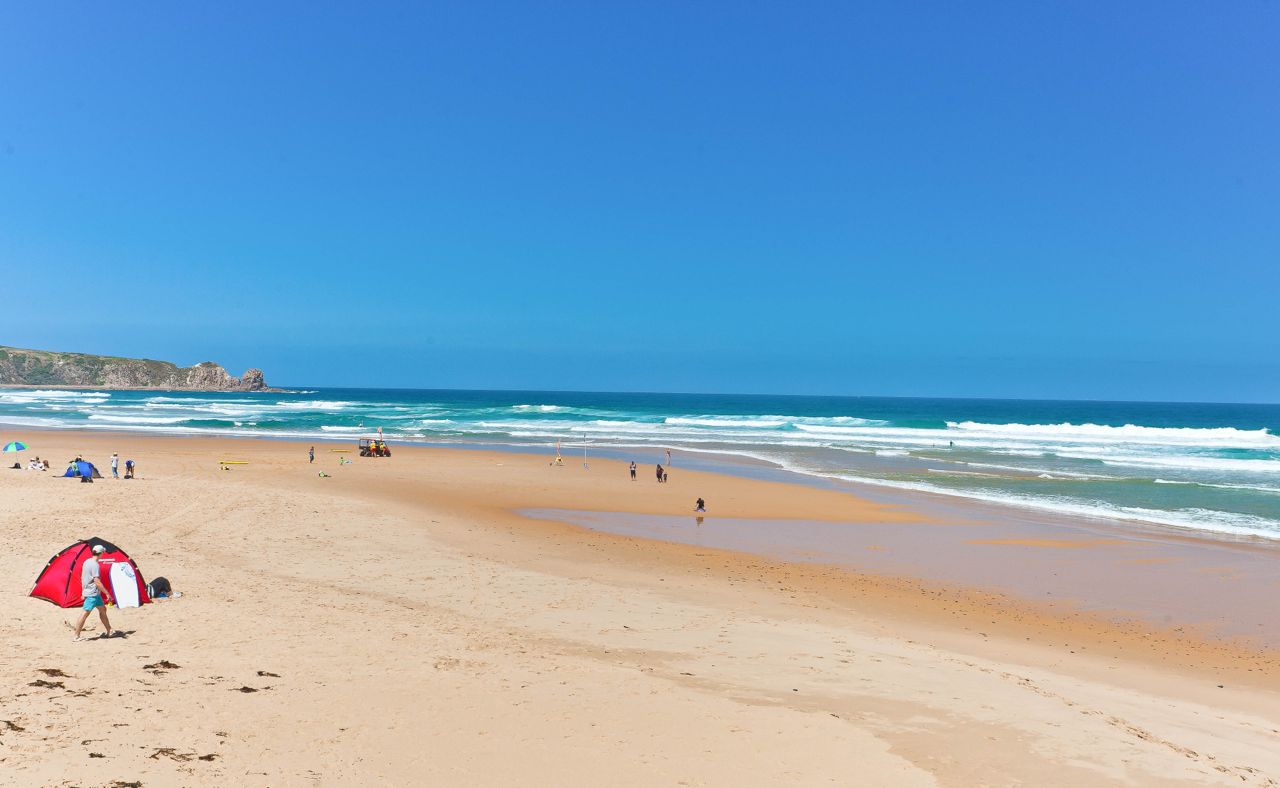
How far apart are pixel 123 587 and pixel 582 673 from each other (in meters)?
6.15

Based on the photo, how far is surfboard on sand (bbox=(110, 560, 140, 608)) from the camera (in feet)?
31.8

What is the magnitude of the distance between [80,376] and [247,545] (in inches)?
6868

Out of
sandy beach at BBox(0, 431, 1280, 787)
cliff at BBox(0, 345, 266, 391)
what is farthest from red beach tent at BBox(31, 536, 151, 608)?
cliff at BBox(0, 345, 266, 391)

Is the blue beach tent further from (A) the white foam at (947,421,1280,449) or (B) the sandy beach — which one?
(A) the white foam at (947,421,1280,449)

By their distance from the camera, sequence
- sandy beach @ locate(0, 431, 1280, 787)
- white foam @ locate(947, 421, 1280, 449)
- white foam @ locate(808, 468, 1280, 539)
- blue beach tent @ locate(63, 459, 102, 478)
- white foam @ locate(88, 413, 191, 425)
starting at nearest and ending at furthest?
sandy beach @ locate(0, 431, 1280, 787), white foam @ locate(808, 468, 1280, 539), blue beach tent @ locate(63, 459, 102, 478), white foam @ locate(947, 421, 1280, 449), white foam @ locate(88, 413, 191, 425)

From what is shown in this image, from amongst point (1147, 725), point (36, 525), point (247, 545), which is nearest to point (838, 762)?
point (1147, 725)

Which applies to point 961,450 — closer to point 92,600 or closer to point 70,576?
point 70,576

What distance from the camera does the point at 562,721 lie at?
6816 millimetres

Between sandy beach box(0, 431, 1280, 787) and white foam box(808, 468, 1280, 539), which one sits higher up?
white foam box(808, 468, 1280, 539)

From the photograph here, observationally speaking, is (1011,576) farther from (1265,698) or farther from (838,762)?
(838,762)

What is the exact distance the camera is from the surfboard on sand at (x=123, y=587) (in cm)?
968

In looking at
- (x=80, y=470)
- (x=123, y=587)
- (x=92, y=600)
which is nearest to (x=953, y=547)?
(x=123, y=587)

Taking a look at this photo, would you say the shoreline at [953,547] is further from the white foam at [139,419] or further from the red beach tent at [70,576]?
the white foam at [139,419]

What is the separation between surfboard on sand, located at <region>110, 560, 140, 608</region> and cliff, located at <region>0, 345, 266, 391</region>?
6697 inches
